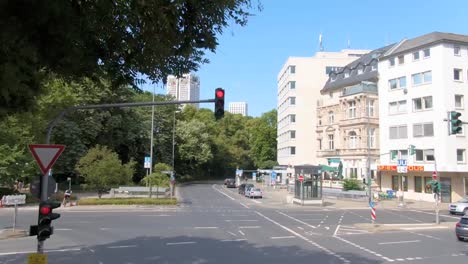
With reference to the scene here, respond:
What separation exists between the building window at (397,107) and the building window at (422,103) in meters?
1.72

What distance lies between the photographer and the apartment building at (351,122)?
58.9 meters

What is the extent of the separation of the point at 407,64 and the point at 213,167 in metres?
71.6

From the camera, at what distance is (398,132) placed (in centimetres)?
5475

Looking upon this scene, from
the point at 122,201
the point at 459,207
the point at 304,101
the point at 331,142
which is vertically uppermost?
the point at 304,101

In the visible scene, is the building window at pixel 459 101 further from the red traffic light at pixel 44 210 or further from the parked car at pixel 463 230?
the red traffic light at pixel 44 210

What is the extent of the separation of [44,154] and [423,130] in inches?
1914

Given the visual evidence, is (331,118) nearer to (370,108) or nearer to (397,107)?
(370,108)

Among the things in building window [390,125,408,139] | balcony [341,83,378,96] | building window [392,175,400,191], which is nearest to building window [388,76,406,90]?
balcony [341,83,378,96]

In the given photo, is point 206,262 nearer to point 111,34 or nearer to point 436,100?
point 111,34

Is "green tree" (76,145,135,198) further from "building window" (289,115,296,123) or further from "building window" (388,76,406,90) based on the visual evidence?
"building window" (289,115,296,123)

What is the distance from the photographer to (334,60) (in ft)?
266

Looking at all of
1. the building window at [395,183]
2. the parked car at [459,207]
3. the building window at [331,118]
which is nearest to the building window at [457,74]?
the building window at [395,183]

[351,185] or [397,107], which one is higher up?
[397,107]

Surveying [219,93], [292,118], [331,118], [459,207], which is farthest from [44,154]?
[292,118]
